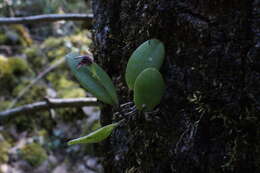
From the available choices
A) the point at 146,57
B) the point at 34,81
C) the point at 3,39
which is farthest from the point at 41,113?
the point at 146,57

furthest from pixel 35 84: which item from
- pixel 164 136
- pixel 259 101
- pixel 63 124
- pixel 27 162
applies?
pixel 259 101

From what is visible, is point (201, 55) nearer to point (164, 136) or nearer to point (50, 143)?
point (164, 136)

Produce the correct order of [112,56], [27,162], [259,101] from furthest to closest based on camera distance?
1. [27,162]
2. [112,56]
3. [259,101]

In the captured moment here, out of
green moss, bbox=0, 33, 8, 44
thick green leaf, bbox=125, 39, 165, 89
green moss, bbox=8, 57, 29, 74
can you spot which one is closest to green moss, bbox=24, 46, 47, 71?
green moss, bbox=8, 57, 29, 74

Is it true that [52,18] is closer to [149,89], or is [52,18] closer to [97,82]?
[97,82]

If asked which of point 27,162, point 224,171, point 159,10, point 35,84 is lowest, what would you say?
point 27,162

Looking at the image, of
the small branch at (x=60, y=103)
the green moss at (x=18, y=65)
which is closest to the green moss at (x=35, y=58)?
the green moss at (x=18, y=65)
